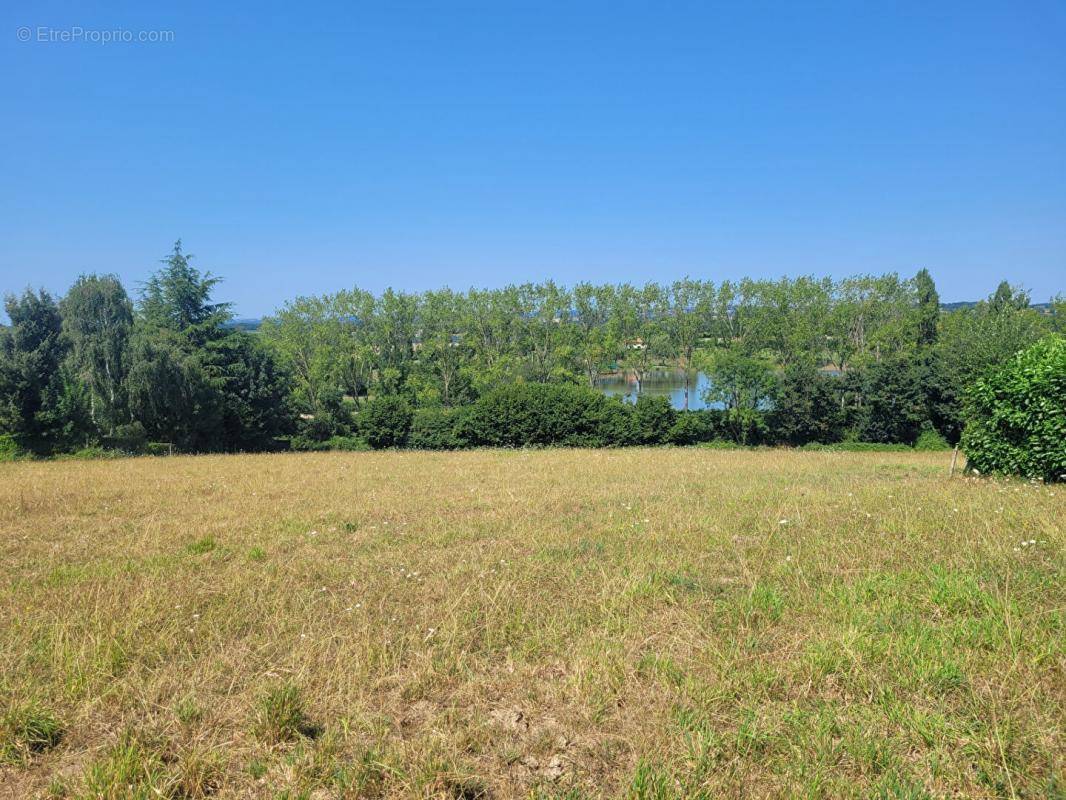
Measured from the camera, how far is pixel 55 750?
321 centimetres

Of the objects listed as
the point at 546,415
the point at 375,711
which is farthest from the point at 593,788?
the point at 546,415

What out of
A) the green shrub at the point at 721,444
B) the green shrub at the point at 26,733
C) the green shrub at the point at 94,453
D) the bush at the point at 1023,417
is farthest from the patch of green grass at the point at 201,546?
the green shrub at the point at 721,444

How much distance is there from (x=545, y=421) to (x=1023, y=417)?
103ft

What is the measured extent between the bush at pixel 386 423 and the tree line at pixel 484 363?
13cm

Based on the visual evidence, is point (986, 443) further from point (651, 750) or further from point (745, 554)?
point (651, 750)

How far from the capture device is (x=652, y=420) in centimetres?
4234

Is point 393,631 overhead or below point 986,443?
below

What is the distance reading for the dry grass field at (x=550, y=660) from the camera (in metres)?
2.95

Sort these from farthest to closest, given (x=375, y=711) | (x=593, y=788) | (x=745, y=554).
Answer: (x=745, y=554) < (x=375, y=711) < (x=593, y=788)

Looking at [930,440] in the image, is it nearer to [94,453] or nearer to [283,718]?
[283,718]

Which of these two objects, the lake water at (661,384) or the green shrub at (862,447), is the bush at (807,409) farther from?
the lake water at (661,384)

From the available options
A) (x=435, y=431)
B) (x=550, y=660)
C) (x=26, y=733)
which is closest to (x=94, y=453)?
(x=435, y=431)

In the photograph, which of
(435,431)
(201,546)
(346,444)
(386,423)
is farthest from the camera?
(346,444)

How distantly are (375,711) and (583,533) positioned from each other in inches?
183
